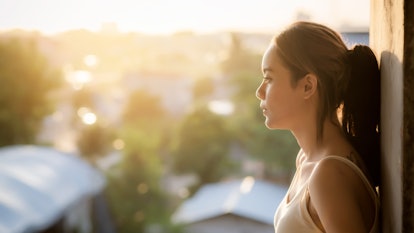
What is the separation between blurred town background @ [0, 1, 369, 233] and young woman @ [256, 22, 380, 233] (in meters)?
3.92

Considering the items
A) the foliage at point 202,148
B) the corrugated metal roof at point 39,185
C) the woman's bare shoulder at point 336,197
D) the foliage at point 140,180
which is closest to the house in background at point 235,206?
the foliage at point 202,148

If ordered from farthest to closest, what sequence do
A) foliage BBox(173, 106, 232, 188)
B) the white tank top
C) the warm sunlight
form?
foliage BBox(173, 106, 232, 188)
the warm sunlight
the white tank top

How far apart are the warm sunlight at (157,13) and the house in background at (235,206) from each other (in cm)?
135

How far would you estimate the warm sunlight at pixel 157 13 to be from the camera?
7.85 feet

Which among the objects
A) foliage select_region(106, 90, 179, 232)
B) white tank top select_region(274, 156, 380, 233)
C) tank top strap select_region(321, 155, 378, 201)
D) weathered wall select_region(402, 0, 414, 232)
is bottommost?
foliage select_region(106, 90, 179, 232)

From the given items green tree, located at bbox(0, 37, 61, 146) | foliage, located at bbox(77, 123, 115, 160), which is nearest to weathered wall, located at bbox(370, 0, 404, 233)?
foliage, located at bbox(77, 123, 115, 160)

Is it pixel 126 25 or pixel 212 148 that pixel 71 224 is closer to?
pixel 212 148

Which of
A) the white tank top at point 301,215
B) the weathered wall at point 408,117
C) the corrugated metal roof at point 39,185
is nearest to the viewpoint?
the weathered wall at point 408,117

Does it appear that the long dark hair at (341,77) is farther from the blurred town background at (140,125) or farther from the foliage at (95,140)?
the foliage at (95,140)

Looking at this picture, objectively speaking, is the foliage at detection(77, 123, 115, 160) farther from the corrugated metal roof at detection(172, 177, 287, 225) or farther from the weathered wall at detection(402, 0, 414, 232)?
the weathered wall at detection(402, 0, 414, 232)

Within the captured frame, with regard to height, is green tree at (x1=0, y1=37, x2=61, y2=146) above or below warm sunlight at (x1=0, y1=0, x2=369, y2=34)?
below

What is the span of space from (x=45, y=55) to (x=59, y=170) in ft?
4.38

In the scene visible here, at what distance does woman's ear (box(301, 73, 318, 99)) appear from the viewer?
82 cm

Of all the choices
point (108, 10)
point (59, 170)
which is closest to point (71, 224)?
point (59, 170)
